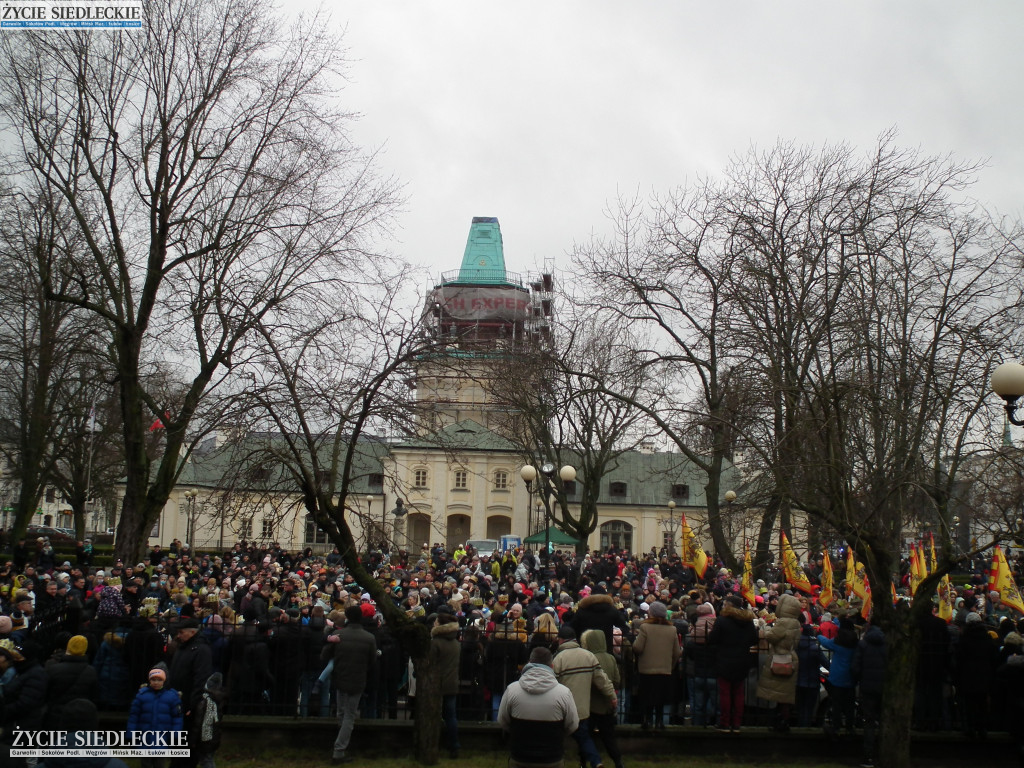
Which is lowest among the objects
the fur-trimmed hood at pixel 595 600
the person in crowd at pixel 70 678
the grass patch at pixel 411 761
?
the grass patch at pixel 411 761

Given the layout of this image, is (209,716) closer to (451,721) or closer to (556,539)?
(451,721)

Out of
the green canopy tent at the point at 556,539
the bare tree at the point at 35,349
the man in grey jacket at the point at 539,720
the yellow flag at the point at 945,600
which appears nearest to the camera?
the man in grey jacket at the point at 539,720

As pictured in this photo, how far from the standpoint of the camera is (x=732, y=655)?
11.3 meters

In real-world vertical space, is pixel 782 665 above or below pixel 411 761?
above

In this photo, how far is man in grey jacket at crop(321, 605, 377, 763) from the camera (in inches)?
420

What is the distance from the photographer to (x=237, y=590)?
16.7m

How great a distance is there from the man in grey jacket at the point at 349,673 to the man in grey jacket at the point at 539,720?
375 centimetres

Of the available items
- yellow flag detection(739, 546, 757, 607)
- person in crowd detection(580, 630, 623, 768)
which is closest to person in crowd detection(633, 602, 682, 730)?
person in crowd detection(580, 630, 623, 768)

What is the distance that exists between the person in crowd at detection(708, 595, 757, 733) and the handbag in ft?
0.95

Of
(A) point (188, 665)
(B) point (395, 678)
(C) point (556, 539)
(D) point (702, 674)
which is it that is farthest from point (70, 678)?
(C) point (556, 539)

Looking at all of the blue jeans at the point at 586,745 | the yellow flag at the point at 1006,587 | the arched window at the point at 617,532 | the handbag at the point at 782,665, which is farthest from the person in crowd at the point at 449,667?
the arched window at the point at 617,532

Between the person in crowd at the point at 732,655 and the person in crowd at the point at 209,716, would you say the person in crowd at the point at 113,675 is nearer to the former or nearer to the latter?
the person in crowd at the point at 209,716

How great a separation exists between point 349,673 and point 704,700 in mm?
4446

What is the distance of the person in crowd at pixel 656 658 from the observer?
1136 centimetres
